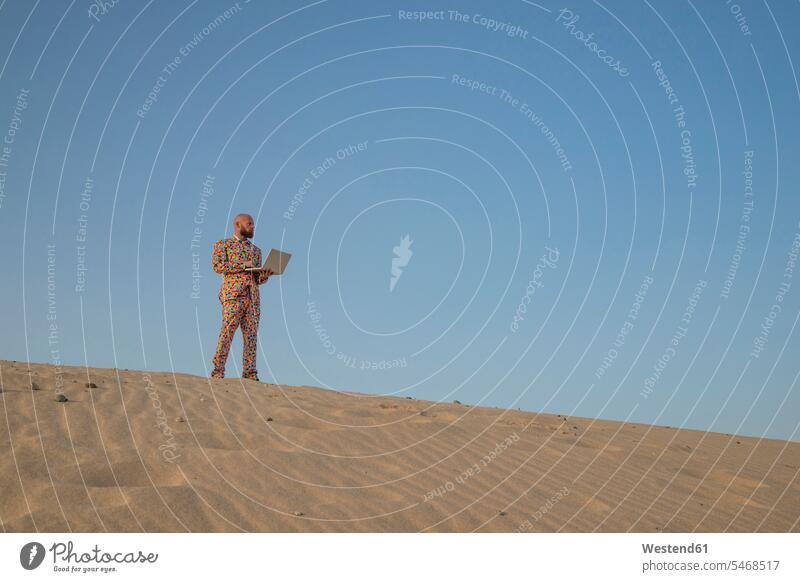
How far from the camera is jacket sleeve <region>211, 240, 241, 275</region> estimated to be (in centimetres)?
1359

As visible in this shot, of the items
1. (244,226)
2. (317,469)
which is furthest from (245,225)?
(317,469)

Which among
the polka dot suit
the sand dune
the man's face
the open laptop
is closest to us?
the sand dune

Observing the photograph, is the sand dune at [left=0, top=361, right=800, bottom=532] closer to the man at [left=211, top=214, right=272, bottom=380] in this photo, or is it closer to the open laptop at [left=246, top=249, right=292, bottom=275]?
the man at [left=211, top=214, right=272, bottom=380]

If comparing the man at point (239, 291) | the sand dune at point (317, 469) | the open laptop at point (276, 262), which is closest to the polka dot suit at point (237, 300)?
the man at point (239, 291)

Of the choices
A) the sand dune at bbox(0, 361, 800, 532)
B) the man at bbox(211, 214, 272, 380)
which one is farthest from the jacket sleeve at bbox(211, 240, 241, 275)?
the sand dune at bbox(0, 361, 800, 532)

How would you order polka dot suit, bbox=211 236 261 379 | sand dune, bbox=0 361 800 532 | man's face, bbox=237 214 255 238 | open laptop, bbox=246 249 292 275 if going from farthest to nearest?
man's face, bbox=237 214 255 238, polka dot suit, bbox=211 236 261 379, open laptop, bbox=246 249 292 275, sand dune, bbox=0 361 800 532

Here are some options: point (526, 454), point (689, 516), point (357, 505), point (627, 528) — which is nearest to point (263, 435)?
point (357, 505)

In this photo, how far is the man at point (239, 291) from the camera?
1348 cm

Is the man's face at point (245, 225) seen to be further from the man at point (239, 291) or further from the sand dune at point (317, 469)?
the sand dune at point (317, 469)

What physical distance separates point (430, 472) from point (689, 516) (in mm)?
2764

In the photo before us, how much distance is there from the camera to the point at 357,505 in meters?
6.90

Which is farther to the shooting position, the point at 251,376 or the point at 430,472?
the point at 251,376

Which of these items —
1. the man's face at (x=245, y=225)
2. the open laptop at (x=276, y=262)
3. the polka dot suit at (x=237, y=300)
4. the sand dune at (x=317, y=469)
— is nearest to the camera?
the sand dune at (x=317, y=469)
